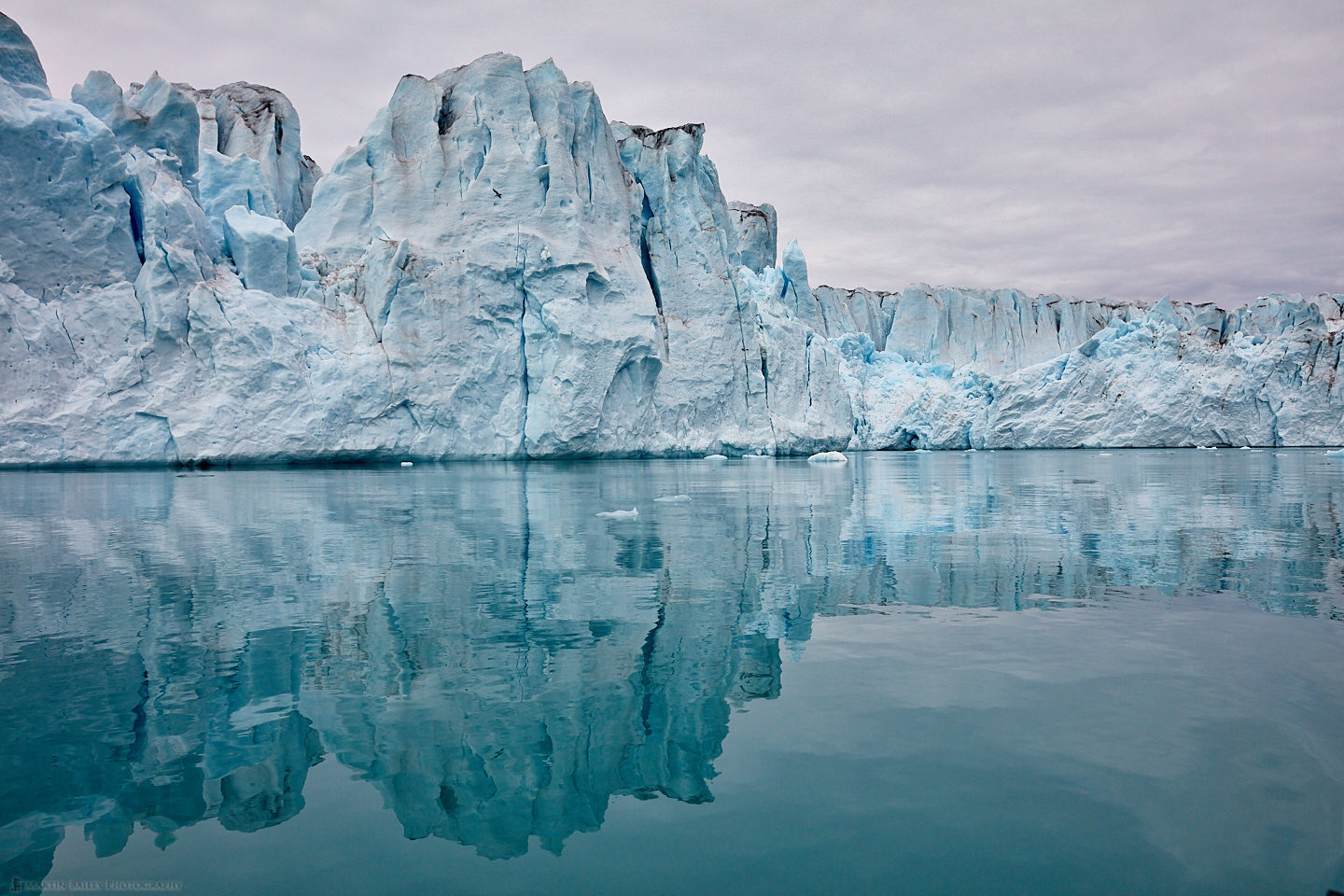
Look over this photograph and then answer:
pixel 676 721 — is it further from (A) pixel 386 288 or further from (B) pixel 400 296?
(A) pixel 386 288

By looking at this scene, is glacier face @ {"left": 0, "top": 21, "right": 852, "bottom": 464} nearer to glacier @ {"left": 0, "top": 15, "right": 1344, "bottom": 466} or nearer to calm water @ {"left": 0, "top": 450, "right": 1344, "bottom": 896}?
glacier @ {"left": 0, "top": 15, "right": 1344, "bottom": 466}

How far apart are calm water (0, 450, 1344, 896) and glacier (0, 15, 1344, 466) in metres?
15.4

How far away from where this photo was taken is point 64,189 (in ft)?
61.9

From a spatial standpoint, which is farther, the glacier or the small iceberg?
the small iceberg

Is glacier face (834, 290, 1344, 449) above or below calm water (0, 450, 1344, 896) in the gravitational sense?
above

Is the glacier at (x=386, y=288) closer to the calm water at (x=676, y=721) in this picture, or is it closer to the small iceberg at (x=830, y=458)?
the small iceberg at (x=830, y=458)

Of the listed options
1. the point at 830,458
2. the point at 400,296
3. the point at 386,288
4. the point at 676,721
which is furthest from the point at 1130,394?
the point at 676,721

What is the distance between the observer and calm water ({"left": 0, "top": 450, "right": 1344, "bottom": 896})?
2.02m

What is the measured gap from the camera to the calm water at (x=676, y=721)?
202 cm

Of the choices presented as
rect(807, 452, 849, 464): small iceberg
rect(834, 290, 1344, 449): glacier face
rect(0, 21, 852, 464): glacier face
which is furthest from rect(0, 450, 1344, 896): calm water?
rect(834, 290, 1344, 449): glacier face

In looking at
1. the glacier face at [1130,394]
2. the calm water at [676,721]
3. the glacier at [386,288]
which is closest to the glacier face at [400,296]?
the glacier at [386,288]

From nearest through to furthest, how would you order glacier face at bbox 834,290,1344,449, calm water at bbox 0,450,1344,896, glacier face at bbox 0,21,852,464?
calm water at bbox 0,450,1344,896 → glacier face at bbox 0,21,852,464 → glacier face at bbox 834,290,1344,449

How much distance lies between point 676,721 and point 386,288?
2190 centimetres

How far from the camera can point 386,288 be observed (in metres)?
22.6
